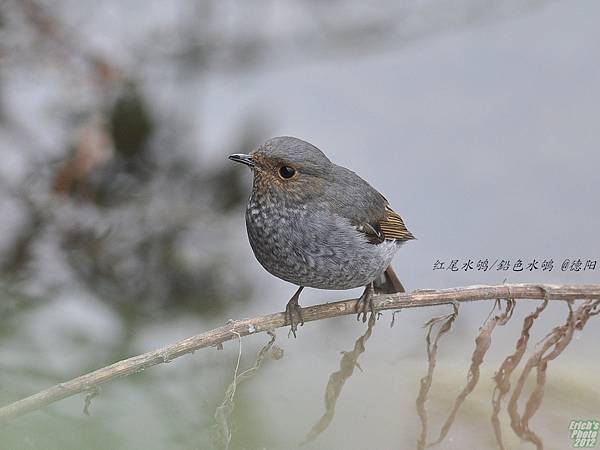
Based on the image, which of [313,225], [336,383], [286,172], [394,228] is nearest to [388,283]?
[394,228]

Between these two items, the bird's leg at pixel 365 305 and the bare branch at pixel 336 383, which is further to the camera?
the bird's leg at pixel 365 305

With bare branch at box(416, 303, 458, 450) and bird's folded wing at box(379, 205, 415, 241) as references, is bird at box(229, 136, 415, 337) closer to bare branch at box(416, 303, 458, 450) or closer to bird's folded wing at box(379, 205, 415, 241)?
bird's folded wing at box(379, 205, 415, 241)

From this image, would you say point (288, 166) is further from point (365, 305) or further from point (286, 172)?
point (365, 305)

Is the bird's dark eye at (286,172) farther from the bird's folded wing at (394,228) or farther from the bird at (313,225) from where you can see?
the bird's folded wing at (394,228)

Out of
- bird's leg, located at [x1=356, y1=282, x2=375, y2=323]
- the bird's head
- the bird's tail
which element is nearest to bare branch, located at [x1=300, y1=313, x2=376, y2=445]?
bird's leg, located at [x1=356, y1=282, x2=375, y2=323]

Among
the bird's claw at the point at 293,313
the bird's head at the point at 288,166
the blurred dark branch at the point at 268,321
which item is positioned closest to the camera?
the blurred dark branch at the point at 268,321

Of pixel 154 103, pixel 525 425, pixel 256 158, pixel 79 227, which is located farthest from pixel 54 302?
pixel 525 425

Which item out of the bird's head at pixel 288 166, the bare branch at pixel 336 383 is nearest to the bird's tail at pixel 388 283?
the bird's head at pixel 288 166
